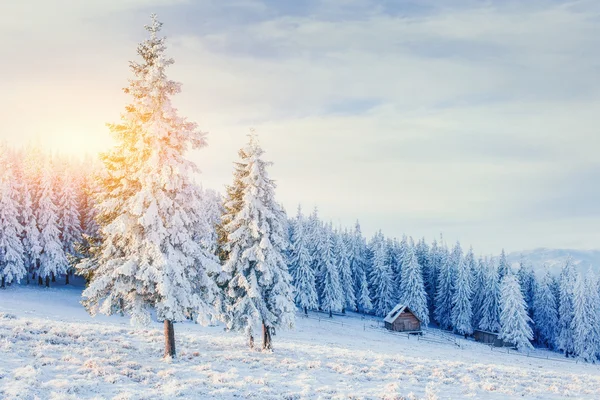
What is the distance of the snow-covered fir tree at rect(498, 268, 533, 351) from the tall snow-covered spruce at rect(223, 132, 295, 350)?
58.0 m

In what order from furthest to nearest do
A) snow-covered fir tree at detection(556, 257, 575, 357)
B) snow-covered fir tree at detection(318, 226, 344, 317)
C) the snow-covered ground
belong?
snow-covered fir tree at detection(556, 257, 575, 357) → snow-covered fir tree at detection(318, 226, 344, 317) → the snow-covered ground

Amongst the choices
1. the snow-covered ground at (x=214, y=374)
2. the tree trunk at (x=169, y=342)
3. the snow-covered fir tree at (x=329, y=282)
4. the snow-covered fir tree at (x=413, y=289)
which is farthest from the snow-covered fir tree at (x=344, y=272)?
the tree trunk at (x=169, y=342)

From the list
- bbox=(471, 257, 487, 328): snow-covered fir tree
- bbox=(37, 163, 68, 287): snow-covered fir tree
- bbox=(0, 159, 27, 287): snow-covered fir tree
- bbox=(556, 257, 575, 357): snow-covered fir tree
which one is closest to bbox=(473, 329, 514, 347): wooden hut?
bbox=(471, 257, 487, 328): snow-covered fir tree

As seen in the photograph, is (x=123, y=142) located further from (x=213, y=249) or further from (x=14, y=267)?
(x=14, y=267)

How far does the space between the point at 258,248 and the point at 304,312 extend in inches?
1904

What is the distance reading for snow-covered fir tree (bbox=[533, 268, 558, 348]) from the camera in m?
81.0

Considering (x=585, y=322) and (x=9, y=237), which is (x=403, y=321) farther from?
(x=9, y=237)

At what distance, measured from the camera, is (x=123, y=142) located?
21.1 meters

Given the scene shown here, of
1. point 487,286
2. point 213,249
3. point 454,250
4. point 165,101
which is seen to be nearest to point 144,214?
point 165,101

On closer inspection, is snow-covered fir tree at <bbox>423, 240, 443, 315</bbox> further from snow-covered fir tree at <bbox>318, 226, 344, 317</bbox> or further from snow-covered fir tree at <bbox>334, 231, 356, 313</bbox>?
snow-covered fir tree at <bbox>318, 226, 344, 317</bbox>

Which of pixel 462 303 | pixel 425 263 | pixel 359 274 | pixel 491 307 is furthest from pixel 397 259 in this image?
pixel 491 307

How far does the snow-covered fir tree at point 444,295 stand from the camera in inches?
3319

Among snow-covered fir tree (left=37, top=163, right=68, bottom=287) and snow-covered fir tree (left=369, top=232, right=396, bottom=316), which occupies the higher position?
snow-covered fir tree (left=37, top=163, right=68, bottom=287)

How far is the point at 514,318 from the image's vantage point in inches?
2793
